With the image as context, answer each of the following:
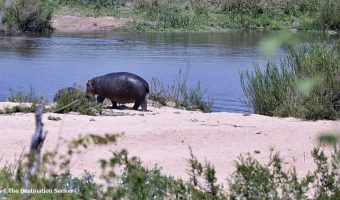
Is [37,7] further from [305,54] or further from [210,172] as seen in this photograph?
[210,172]

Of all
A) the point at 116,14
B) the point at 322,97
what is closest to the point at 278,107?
the point at 322,97

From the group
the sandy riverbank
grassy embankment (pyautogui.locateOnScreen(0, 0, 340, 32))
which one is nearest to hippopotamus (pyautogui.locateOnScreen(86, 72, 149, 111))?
the sandy riverbank

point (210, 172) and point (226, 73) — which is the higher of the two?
point (210, 172)

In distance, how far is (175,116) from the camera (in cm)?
1288

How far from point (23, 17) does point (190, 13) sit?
10.6 meters

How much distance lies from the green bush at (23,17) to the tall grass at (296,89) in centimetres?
2535

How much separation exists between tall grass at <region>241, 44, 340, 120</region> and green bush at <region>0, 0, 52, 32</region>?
25.3 metres

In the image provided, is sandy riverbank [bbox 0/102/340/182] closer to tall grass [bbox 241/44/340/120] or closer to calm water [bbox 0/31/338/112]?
tall grass [bbox 241/44/340/120]

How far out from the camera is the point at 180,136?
10.7 meters

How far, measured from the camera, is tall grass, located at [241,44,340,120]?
13070 millimetres

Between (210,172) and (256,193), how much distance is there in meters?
0.35

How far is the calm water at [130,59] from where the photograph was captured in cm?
2022

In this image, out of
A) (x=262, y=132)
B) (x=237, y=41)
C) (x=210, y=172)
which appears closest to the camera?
(x=210, y=172)

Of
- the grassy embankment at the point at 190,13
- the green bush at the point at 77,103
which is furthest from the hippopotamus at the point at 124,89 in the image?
the grassy embankment at the point at 190,13
